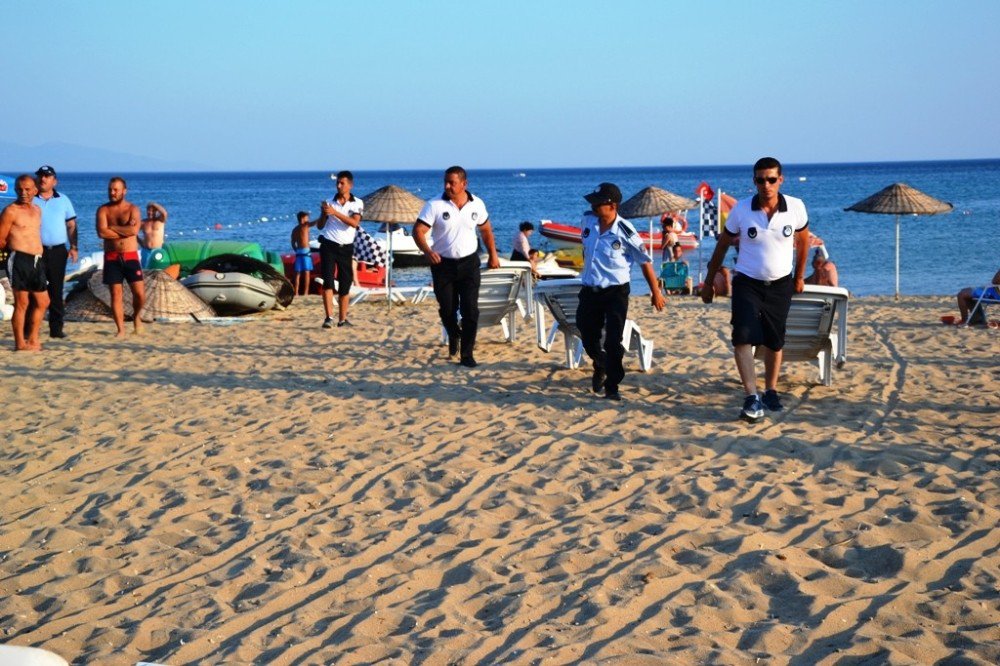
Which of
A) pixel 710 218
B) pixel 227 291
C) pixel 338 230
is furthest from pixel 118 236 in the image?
pixel 710 218

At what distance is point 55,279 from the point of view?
1086cm

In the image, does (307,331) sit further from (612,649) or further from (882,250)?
(882,250)

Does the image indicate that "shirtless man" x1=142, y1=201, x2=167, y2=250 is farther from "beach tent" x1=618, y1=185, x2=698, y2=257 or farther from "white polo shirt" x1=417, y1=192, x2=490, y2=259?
"white polo shirt" x1=417, y1=192, x2=490, y2=259

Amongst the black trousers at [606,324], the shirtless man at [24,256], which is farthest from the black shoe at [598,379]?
the shirtless man at [24,256]

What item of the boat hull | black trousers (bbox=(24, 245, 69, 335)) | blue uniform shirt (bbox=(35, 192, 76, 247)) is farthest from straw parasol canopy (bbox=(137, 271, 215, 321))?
blue uniform shirt (bbox=(35, 192, 76, 247))

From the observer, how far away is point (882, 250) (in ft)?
98.9

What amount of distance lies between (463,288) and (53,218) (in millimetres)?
4347

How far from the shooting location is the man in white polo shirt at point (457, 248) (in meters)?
8.69

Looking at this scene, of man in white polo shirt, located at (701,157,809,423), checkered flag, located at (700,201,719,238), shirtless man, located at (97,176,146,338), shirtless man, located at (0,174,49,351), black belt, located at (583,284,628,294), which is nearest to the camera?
man in white polo shirt, located at (701,157,809,423)

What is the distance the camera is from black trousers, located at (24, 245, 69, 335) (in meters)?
10.7

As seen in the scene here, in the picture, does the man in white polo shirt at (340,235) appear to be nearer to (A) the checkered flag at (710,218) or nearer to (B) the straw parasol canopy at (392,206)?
(B) the straw parasol canopy at (392,206)

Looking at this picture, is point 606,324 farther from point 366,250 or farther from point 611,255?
point 366,250

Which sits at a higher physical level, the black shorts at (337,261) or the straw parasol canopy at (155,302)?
the black shorts at (337,261)

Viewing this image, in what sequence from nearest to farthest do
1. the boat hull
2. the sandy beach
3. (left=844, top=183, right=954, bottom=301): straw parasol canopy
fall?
→ the sandy beach < the boat hull < (left=844, top=183, right=954, bottom=301): straw parasol canopy
